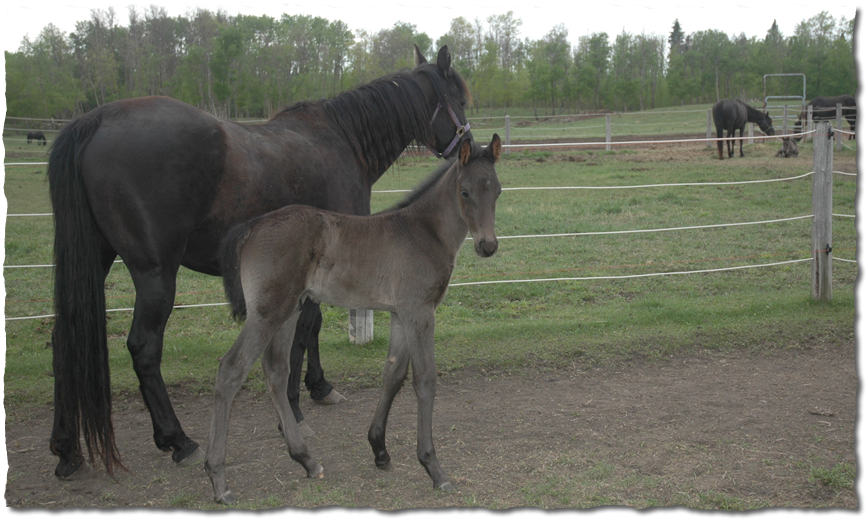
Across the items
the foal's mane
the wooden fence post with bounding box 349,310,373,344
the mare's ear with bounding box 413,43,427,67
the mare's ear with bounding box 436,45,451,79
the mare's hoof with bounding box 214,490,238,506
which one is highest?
the mare's ear with bounding box 413,43,427,67

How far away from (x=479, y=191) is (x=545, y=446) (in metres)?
1.55

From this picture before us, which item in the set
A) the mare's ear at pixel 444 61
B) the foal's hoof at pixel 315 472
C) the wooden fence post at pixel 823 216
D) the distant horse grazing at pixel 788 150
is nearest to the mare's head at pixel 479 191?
the foal's hoof at pixel 315 472

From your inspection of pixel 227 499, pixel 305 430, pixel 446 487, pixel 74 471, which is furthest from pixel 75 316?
pixel 446 487

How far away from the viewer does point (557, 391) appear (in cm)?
464

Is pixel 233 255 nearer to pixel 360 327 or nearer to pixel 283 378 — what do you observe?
pixel 283 378

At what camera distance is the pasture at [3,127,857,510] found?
3225 mm

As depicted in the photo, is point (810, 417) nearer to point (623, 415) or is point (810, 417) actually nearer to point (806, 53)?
point (623, 415)

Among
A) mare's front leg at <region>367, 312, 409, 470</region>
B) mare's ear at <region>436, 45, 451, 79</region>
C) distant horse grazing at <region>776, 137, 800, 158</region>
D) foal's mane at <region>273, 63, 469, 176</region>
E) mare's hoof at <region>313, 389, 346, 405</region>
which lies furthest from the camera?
distant horse grazing at <region>776, 137, 800, 158</region>

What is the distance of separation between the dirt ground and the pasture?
0.02 metres

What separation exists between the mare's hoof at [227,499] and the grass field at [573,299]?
1828mm

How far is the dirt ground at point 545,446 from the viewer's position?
313 centimetres

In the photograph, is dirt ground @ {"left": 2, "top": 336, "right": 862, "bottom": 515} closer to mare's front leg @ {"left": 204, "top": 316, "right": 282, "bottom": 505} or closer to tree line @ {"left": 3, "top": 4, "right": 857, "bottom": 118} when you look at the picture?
mare's front leg @ {"left": 204, "top": 316, "right": 282, "bottom": 505}

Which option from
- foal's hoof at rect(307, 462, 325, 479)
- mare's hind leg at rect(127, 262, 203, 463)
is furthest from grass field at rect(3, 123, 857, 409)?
foal's hoof at rect(307, 462, 325, 479)

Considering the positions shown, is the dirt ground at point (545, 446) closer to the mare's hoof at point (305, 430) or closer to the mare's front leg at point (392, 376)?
the mare's hoof at point (305, 430)
